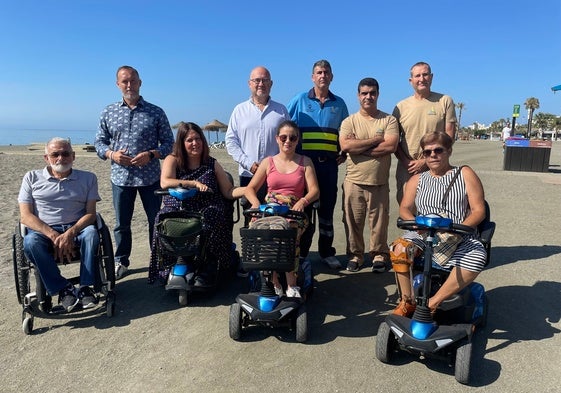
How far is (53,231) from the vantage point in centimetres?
399

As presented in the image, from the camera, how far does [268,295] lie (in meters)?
3.60

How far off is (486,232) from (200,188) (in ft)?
8.74

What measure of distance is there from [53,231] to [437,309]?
132 inches

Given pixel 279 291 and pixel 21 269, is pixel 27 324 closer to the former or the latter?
pixel 21 269

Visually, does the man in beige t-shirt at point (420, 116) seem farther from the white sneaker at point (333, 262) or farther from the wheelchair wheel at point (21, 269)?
the wheelchair wheel at point (21, 269)

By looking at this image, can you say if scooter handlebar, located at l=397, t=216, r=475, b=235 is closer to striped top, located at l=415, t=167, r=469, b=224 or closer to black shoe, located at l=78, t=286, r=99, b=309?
striped top, located at l=415, t=167, r=469, b=224

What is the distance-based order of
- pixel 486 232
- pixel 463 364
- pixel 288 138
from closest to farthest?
pixel 463 364, pixel 486 232, pixel 288 138

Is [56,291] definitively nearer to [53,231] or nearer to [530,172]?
[53,231]

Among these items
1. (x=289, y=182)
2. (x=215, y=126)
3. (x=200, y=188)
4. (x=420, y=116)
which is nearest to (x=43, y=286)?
(x=200, y=188)

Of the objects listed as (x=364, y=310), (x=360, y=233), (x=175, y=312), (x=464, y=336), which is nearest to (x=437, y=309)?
(x=464, y=336)

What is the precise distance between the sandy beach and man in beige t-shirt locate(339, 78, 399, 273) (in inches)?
13.8

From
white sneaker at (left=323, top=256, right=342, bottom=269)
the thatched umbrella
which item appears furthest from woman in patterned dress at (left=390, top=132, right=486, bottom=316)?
the thatched umbrella

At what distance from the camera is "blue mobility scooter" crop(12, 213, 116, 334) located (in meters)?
3.80

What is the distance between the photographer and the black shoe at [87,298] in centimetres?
394
